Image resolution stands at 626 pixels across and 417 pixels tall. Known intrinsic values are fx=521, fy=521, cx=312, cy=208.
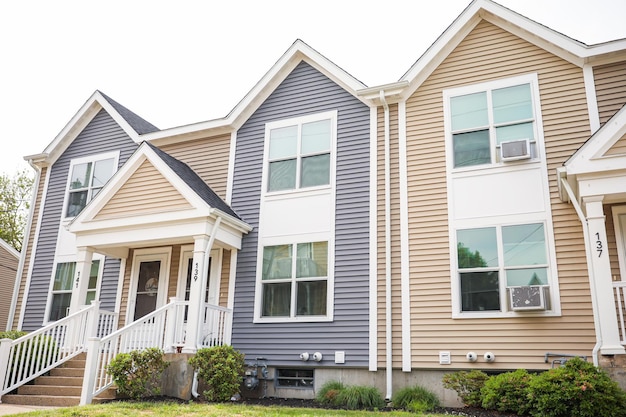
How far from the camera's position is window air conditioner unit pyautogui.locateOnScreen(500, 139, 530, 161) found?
9695 millimetres

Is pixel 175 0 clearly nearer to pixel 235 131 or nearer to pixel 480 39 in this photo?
pixel 235 131

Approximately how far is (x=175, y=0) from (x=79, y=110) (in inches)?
163

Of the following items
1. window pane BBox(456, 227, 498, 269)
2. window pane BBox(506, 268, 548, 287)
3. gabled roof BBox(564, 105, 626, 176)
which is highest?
gabled roof BBox(564, 105, 626, 176)

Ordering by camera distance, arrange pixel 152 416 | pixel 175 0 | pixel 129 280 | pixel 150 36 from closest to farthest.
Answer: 1. pixel 152 416
2. pixel 129 280
3. pixel 175 0
4. pixel 150 36

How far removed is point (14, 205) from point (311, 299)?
27.6 meters

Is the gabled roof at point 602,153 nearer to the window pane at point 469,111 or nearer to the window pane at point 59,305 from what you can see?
the window pane at point 469,111

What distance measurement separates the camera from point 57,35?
50.8 feet

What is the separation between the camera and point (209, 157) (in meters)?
13.1

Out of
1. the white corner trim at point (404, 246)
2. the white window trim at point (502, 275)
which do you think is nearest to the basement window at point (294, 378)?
the white corner trim at point (404, 246)

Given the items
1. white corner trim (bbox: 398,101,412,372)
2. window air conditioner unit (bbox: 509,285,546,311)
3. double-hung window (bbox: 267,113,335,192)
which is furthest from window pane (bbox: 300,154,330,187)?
window air conditioner unit (bbox: 509,285,546,311)

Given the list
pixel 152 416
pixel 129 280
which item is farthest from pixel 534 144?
pixel 129 280

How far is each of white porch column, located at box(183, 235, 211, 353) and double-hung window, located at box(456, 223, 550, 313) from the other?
4.98 metres

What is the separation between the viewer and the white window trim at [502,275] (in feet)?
29.1

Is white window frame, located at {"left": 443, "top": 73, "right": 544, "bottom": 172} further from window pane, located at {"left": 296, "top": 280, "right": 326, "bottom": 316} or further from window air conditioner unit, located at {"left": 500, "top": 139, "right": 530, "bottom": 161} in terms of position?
window pane, located at {"left": 296, "top": 280, "right": 326, "bottom": 316}
